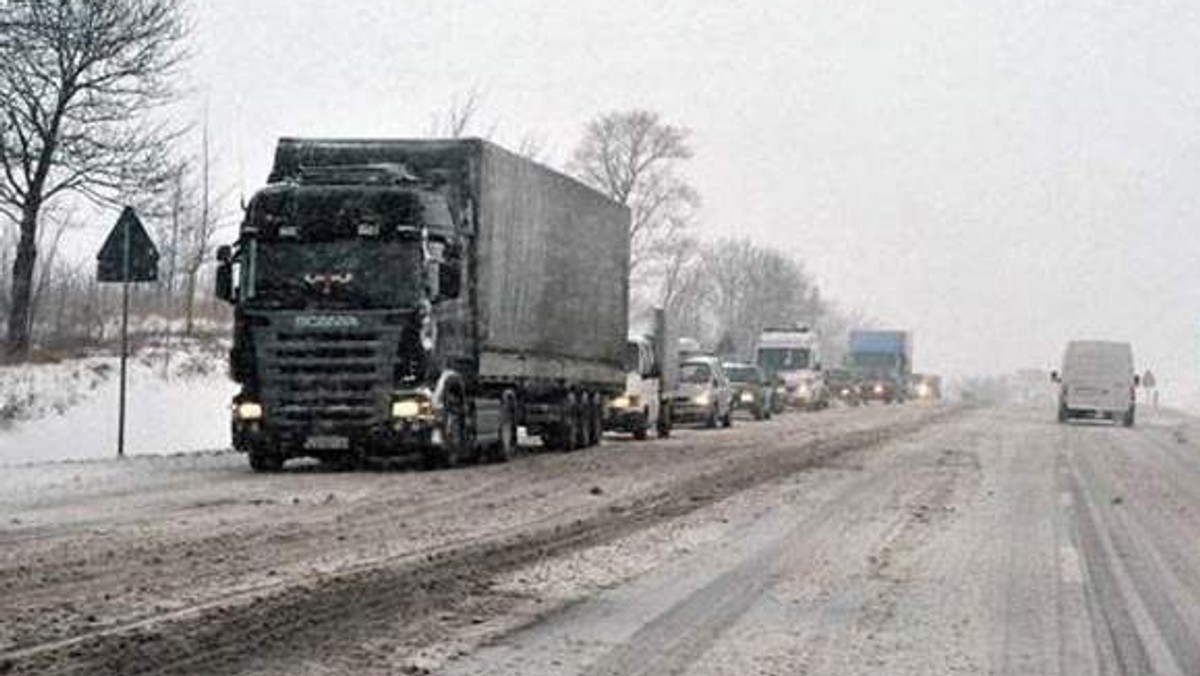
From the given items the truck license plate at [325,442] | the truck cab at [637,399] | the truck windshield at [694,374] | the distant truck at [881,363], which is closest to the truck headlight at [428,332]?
the truck license plate at [325,442]

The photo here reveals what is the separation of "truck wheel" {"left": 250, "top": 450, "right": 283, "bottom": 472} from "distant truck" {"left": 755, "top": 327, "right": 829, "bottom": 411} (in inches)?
1606

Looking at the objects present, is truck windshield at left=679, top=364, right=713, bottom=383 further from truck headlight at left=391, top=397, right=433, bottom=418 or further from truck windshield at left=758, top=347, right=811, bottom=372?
truck headlight at left=391, top=397, right=433, bottom=418

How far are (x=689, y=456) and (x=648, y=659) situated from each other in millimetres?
18198

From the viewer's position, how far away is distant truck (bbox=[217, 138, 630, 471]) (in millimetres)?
19797

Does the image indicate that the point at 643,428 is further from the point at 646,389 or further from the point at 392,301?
the point at 392,301

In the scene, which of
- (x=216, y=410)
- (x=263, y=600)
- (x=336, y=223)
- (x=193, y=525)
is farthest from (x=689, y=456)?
(x=263, y=600)

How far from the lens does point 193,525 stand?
43.8ft

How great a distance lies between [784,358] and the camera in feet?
200

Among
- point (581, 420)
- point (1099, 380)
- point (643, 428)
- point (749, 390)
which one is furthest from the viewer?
point (1099, 380)

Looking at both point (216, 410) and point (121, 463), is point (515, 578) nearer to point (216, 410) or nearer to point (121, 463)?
point (121, 463)

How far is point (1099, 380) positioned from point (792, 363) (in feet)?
40.5

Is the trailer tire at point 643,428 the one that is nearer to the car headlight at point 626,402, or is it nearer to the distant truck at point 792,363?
the car headlight at point 626,402

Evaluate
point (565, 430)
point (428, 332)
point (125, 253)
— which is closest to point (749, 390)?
point (565, 430)

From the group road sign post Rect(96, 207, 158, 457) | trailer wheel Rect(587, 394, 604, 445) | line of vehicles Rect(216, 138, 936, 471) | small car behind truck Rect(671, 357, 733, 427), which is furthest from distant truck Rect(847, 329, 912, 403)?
road sign post Rect(96, 207, 158, 457)
